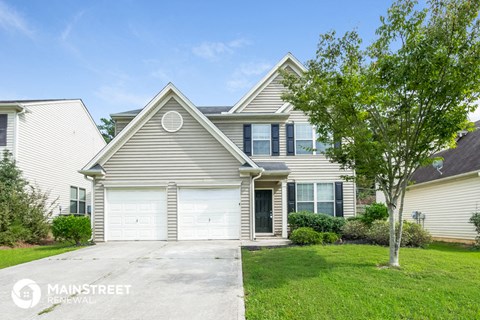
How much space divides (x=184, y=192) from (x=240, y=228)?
8.98 ft

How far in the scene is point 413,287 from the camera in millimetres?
6352

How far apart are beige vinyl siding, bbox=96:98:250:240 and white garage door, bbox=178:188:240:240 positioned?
335 millimetres

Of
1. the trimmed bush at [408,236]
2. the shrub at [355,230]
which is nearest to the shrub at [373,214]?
the shrub at [355,230]

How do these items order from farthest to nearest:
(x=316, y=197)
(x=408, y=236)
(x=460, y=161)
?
(x=460, y=161)
(x=316, y=197)
(x=408, y=236)

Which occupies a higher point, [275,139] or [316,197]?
[275,139]

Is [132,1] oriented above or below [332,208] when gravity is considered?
above

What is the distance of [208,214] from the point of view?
13781mm

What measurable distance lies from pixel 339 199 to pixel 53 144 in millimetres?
16055

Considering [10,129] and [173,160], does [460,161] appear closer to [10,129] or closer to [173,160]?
[173,160]

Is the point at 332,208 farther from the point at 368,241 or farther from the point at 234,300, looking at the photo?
the point at 234,300

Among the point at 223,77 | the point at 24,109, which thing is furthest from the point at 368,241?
the point at 24,109

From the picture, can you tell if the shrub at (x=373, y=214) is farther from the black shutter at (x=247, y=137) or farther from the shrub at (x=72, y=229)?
the shrub at (x=72, y=229)

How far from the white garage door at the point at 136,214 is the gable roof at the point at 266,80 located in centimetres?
581

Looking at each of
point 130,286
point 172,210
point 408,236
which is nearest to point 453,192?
point 408,236
